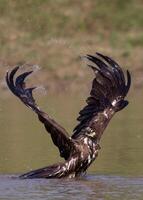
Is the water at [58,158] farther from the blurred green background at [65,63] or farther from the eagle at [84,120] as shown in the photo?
the eagle at [84,120]

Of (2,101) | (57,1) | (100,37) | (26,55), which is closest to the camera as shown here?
(2,101)

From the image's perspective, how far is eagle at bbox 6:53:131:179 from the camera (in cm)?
1268

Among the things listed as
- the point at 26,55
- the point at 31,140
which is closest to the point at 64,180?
the point at 31,140

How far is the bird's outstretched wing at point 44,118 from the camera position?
41.1ft

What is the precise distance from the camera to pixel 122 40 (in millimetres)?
28938

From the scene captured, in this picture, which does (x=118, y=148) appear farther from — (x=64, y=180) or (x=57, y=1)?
(x=57, y=1)

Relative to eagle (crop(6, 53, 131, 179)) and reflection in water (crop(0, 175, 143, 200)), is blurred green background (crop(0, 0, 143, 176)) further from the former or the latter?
reflection in water (crop(0, 175, 143, 200))

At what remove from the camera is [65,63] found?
27.0 meters

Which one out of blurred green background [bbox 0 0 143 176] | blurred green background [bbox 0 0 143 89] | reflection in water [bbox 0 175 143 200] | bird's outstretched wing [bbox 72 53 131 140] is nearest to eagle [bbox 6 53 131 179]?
bird's outstretched wing [bbox 72 53 131 140]

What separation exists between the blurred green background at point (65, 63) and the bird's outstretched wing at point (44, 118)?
94cm

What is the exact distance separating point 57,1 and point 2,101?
364 inches

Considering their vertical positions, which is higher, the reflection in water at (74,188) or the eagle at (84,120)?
the eagle at (84,120)

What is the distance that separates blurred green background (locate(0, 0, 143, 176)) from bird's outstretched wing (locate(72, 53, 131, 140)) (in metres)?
0.59

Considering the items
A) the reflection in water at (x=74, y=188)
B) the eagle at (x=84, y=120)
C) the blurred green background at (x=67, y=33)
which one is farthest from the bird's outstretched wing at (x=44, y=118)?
the blurred green background at (x=67, y=33)
